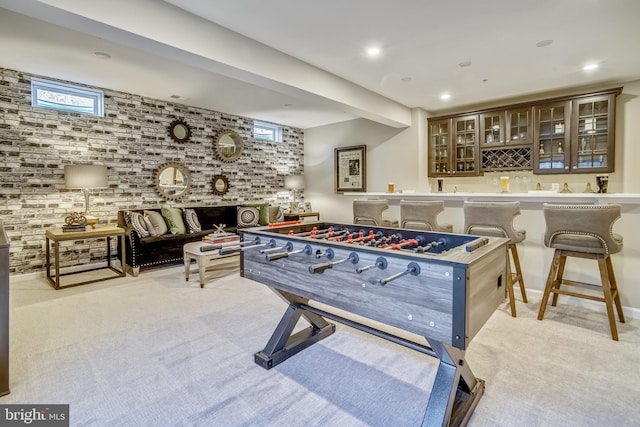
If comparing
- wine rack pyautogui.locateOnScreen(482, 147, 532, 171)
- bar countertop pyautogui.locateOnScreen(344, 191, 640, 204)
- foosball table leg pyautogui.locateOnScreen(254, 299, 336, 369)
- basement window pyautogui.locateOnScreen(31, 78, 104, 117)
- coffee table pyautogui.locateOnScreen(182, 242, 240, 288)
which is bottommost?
foosball table leg pyautogui.locateOnScreen(254, 299, 336, 369)

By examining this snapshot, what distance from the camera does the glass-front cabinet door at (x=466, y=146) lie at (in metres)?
5.08

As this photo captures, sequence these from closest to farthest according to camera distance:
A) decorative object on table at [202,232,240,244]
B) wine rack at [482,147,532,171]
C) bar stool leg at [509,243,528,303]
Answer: bar stool leg at [509,243,528,303]
decorative object on table at [202,232,240,244]
wine rack at [482,147,532,171]

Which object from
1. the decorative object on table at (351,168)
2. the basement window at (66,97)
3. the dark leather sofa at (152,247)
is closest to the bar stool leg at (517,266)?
the decorative object on table at (351,168)

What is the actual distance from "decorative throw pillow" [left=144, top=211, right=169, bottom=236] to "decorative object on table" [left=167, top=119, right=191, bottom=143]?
1.42m

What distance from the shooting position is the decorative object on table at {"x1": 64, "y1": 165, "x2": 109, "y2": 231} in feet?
13.2

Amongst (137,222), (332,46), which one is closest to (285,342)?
(332,46)

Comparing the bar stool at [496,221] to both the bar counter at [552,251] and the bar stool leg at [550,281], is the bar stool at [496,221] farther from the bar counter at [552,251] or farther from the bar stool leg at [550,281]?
the bar counter at [552,251]

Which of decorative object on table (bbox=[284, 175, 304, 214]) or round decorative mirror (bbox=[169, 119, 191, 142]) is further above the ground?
round decorative mirror (bbox=[169, 119, 191, 142])

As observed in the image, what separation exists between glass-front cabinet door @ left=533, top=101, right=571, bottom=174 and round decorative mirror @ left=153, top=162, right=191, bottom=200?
554cm

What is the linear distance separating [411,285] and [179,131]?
5242 mm

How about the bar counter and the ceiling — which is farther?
the bar counter

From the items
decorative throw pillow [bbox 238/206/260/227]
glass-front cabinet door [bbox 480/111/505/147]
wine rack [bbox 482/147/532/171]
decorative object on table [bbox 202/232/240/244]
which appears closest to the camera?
decorative object on table [bbox 202/232/240/244]

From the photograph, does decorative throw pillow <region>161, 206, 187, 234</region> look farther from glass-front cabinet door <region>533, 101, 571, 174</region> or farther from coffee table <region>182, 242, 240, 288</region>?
glass-front cabinet door <region>533, 101, 571, 174</region>

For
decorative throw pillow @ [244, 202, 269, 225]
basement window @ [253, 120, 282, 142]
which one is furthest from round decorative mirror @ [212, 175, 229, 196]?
basement window @ [253, 120, 282, 142]
